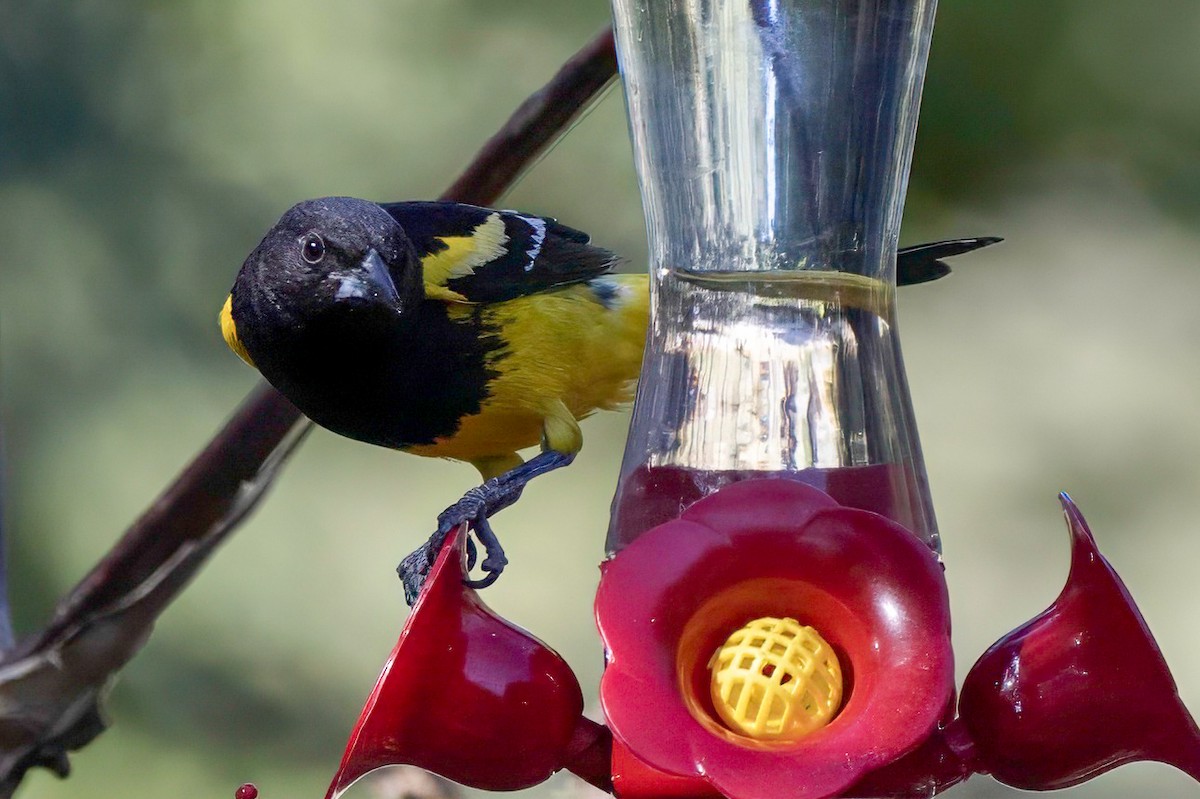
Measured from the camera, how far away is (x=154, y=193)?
4363 millimetres

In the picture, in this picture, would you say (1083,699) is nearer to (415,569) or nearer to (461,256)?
(415,569)

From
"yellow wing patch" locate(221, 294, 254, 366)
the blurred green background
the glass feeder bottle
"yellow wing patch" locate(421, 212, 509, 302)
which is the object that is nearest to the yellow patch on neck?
"yellow wing patch" locate(421, 212, 509, 302)

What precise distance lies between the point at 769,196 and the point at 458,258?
3.11ft

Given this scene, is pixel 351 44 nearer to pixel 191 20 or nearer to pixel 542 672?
pixel 191 20

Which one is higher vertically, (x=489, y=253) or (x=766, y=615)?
(x=766, y=615)

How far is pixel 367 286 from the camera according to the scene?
201cm

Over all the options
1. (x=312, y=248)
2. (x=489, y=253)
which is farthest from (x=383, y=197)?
(x=312, y=248)

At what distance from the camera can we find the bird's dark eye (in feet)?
6.73

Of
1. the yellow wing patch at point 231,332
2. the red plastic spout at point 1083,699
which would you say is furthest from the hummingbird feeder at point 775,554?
the yellow wing patch at point 231,332

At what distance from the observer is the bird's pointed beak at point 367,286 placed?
2.00m

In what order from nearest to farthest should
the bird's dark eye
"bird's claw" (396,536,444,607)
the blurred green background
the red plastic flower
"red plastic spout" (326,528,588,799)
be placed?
1. the red plastic flower
2. "red plastic spout" (326,528,588,799)
3. "bird's claw" (396,536,444,607)
4. the bird's dark eye
5. the blurred green background

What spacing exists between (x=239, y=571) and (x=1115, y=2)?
3141 millimetres

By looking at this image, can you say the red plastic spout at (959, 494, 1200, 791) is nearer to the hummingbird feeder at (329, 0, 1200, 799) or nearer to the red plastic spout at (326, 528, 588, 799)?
the hummingbird feeder at (329, 0, 1200, 799)

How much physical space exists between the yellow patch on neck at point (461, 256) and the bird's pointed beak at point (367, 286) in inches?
9.1
